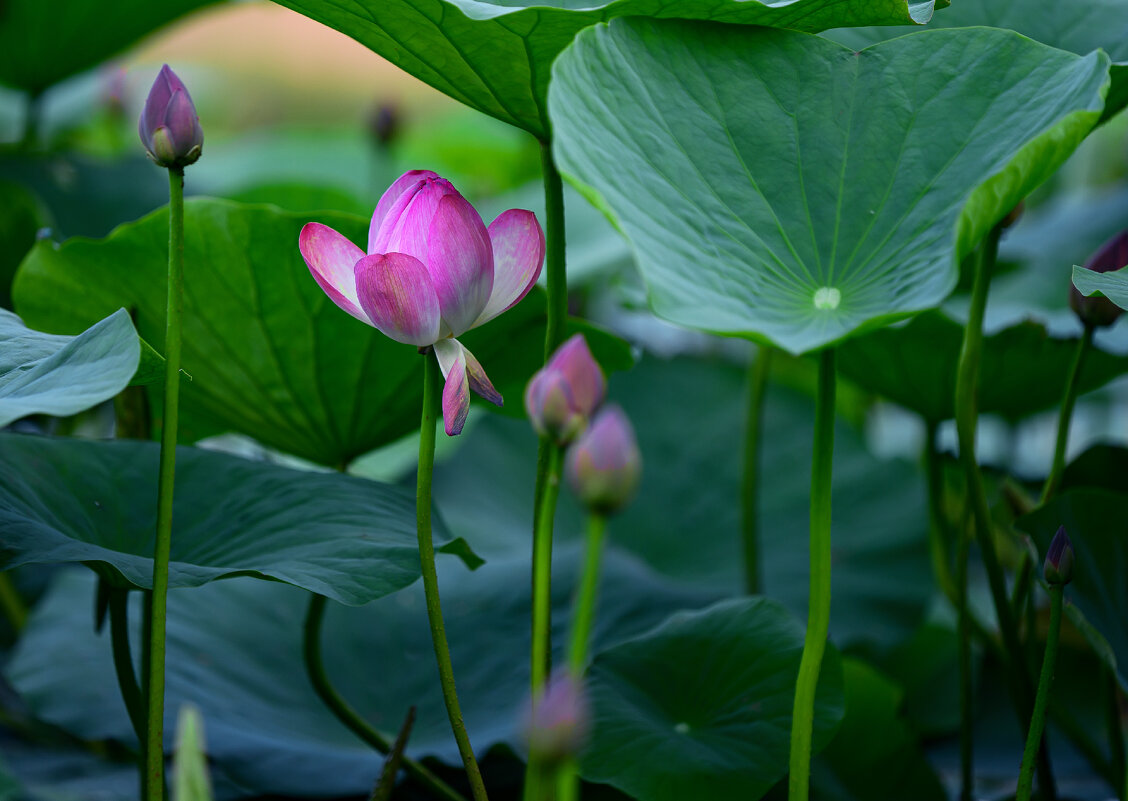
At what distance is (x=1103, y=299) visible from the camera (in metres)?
0.61

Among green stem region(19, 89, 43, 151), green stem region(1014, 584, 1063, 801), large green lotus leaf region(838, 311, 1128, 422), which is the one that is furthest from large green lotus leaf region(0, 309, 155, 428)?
green stem region(19, 89, 43, 151)

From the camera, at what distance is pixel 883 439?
2133mm

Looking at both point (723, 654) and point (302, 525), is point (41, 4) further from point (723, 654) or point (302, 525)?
point (723, 654)

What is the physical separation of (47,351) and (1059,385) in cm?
83

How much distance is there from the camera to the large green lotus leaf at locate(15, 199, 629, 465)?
2.34ft

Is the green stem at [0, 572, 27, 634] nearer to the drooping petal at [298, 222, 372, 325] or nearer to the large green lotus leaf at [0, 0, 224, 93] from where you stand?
the drooping petal at [298, 222, 372, 325]

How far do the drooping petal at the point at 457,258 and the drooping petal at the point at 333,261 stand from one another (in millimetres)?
49

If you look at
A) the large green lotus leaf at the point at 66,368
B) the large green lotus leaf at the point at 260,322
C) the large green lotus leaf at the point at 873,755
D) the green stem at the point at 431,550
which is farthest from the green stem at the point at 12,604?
the large green lotus leaf at the point at 873,755

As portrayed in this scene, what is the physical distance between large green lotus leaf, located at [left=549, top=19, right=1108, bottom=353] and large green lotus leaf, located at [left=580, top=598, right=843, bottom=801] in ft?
0.84

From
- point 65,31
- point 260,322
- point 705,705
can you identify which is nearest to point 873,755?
point 705,705

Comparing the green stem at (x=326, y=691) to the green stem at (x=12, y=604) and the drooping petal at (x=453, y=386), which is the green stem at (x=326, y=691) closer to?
the drooping petal at (x=453, y=386)

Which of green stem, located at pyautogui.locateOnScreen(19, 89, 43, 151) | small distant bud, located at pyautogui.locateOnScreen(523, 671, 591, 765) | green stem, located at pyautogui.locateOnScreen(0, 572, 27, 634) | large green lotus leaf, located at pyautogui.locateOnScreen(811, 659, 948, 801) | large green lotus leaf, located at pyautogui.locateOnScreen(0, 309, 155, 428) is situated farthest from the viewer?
green stem, located at pyautogui.locateOnScreen(19, 89, 43, 151)

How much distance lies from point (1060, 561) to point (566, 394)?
0.30m

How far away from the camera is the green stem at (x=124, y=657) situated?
0.58 metres
